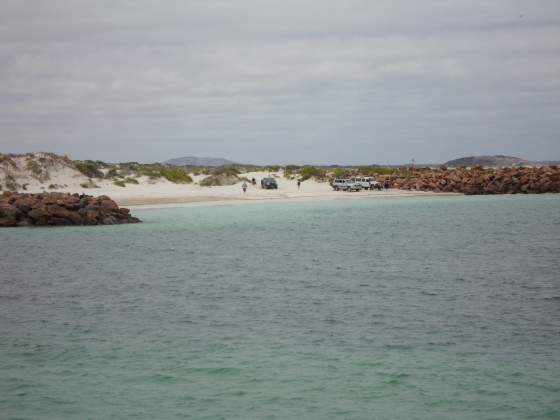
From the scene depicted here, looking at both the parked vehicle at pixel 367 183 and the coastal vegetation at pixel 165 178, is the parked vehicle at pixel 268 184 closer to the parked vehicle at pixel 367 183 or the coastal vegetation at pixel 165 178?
the coastal vegetation at pixel 165 178

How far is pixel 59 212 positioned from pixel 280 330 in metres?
36.0

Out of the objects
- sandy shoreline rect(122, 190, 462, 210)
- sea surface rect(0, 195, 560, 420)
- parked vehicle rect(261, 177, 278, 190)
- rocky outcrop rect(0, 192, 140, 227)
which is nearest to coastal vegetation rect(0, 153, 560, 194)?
sandy shoreline rect(122, 190, 462, 210)

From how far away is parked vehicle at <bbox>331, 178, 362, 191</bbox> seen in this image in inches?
3647

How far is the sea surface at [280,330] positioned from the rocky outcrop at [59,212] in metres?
10.8

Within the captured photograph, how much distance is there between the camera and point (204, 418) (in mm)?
12000

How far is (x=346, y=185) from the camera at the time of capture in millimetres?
92938

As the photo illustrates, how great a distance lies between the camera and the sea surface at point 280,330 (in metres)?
12.8

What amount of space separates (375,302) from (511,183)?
2969 inches

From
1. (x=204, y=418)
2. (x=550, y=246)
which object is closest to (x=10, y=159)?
(x=550, y=246)

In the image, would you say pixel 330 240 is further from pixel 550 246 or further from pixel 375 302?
pixel 375 302

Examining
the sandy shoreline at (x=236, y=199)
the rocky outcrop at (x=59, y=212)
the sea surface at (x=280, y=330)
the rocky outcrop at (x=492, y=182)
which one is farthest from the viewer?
the rocky outcrop at (x=492, y=182)

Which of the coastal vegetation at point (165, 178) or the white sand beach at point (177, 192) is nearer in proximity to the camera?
the white sand beach at point (177, 192)

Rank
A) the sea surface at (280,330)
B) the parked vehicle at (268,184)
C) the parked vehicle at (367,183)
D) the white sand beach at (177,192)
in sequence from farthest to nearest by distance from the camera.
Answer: the parked vehicle at (367,183)
the parked vehicle at (268,184)
the white sand beach at (177,192)
the sea surface at (280,330)

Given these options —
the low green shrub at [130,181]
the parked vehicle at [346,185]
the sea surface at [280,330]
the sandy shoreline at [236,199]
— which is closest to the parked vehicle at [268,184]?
the sandy shoreline at [236,199]
